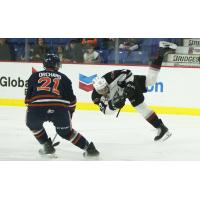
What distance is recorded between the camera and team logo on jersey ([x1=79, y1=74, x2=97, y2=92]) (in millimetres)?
3950

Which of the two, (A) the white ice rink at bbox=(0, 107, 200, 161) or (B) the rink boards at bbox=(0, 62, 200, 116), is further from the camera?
(B) the rink boards at bbox=(0, 62, 200, 116)

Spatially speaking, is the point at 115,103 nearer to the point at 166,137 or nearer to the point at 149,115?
the point at 149,115

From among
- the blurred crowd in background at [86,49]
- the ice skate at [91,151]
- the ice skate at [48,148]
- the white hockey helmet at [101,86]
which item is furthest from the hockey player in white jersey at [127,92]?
the ice skate at [48,148]

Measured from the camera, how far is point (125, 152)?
382 cm

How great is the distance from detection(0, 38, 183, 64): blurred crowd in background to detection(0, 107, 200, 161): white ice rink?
1.50 feet

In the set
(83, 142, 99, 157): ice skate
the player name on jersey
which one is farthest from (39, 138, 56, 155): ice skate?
the player name on jersey

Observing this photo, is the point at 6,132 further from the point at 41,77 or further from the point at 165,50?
the point at 165,50

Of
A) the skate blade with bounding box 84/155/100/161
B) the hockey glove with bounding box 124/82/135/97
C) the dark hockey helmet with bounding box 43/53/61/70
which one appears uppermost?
the dark hockey helmet with bounding box 43/53/61/70

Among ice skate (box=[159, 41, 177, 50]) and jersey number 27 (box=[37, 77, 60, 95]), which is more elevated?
ice skate (box=[159, 41, 177, 50])

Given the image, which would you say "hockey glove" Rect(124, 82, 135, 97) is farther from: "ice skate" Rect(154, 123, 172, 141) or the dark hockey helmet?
the dark hockey helmet

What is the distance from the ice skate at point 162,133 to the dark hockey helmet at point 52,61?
3.03ft

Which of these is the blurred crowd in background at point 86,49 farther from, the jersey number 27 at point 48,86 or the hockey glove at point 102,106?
the hockey glove at point 102,106

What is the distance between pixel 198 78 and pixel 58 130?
1.37 metres

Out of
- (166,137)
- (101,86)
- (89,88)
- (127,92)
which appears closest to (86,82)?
(89,88)
